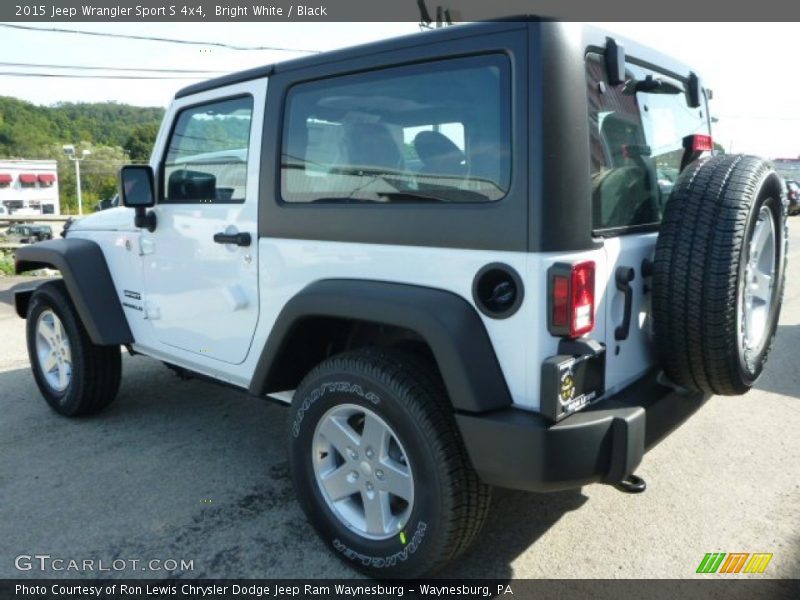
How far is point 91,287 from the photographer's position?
12.6 ft

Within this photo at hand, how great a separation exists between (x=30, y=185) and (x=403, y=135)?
9247 centimetres

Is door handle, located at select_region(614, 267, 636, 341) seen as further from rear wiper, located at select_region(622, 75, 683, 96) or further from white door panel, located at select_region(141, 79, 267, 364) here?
white door panel, located at select_region(141, 79, 267, 364)

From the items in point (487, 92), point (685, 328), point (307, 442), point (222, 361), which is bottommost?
point (307, 442)

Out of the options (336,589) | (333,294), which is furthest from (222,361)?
(336,589)

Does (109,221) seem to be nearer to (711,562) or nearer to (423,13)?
(711,562)

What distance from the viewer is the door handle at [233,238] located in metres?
2.90

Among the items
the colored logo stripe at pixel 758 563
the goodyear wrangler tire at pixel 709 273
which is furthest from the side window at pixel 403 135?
the colored logo stripe at pixel 758 563

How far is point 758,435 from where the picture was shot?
3826 mm

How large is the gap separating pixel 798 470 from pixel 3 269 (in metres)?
12.2

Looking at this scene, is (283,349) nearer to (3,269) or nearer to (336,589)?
(336,589)

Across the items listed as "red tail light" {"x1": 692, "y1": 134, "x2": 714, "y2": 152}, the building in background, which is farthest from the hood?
the building in background

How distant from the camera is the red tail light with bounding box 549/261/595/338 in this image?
200cm

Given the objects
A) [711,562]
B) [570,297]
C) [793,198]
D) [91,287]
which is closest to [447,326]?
[570,297]

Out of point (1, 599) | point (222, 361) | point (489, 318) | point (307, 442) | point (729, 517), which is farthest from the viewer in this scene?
point (222, 361)
